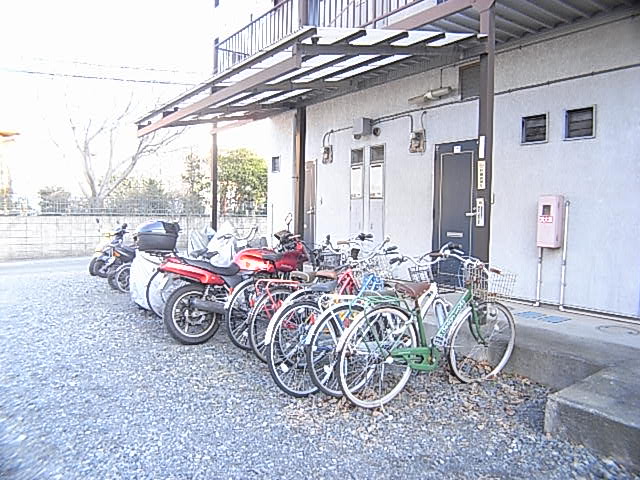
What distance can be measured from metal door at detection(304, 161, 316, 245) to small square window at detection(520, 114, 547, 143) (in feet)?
14.5

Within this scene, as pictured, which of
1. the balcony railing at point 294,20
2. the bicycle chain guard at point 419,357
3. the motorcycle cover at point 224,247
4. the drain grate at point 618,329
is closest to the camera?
the bicycle chain guard at point 419,357

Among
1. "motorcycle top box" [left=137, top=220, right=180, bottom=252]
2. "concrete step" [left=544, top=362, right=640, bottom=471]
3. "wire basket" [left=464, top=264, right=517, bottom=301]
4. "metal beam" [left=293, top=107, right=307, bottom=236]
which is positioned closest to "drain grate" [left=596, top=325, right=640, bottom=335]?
"wire basket" [left=464, top=264, right=517, bottom=301]

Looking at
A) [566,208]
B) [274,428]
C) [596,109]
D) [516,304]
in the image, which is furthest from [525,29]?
[274,428]

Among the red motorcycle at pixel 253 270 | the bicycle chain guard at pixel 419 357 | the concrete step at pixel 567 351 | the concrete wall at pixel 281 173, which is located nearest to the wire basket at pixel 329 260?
the red motorcycle at pixel 253 270

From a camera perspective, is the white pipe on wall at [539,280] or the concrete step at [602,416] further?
the white pipe on wall at [539,280]

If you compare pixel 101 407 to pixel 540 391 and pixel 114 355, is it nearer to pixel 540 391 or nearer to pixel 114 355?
pixel 114 355

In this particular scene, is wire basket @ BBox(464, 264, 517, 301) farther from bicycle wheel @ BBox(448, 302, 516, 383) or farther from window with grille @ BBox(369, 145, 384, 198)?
window with grille @ BBox(369, 145, 384, 198)

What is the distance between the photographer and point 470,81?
21.8 feet

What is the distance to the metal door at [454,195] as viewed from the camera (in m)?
6.63

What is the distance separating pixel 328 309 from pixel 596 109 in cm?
363

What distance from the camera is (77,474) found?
273 centimetres

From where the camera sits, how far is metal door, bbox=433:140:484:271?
6.63 m

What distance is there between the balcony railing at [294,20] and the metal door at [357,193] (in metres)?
1.98

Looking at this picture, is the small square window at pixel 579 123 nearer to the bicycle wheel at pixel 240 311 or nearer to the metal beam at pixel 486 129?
the metal beam at pixel 486 129
